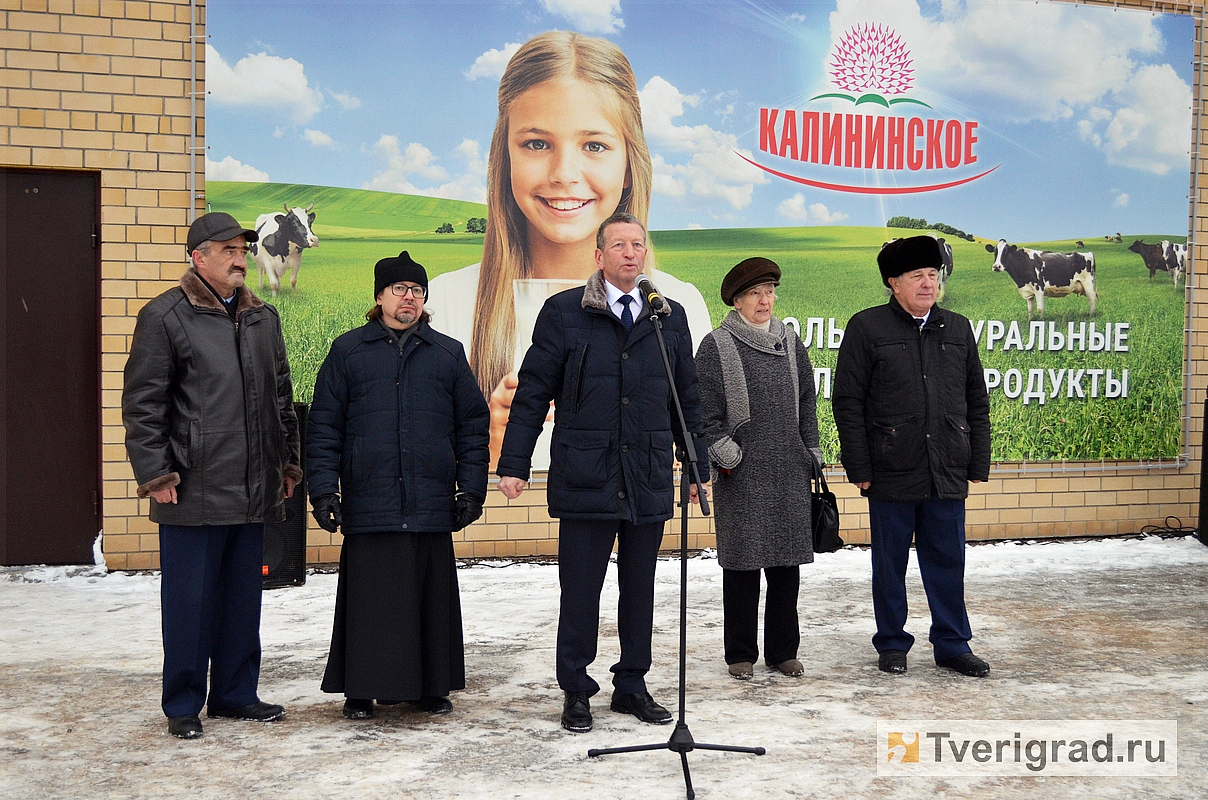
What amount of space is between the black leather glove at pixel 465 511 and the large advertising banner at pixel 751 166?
3.04 m

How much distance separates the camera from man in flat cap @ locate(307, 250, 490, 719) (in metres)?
4.12

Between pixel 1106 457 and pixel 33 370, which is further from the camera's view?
pixel 1106 457

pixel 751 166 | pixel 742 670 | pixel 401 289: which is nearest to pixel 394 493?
pixel 401 289

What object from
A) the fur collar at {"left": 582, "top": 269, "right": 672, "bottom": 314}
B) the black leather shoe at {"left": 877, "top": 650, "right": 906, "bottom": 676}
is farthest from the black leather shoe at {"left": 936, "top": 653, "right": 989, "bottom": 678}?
the fur collar at {"left": 582, "top": 269, "right": 672, "bottom": 314}

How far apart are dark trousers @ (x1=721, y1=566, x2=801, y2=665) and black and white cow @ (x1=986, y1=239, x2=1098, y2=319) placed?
420 cm

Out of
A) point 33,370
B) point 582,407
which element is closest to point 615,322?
point 582,407

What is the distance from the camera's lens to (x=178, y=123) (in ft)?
22.8

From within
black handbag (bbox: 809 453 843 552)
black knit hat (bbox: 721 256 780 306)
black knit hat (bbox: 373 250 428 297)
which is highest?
black knit hat (bbox: 721 256 780 306)

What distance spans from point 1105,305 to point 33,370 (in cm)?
765

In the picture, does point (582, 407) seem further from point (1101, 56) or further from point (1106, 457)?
point (1101, 56)


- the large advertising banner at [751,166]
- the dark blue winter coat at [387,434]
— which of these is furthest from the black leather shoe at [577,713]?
the large advertising banner at [751,166]

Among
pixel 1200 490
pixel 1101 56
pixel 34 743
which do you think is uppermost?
pixel 1101 56

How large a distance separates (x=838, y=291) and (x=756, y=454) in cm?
329

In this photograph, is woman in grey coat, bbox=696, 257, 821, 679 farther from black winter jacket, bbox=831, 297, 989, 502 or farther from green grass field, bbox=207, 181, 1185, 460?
green grass field, bbox=207, 181, 1185, 460
